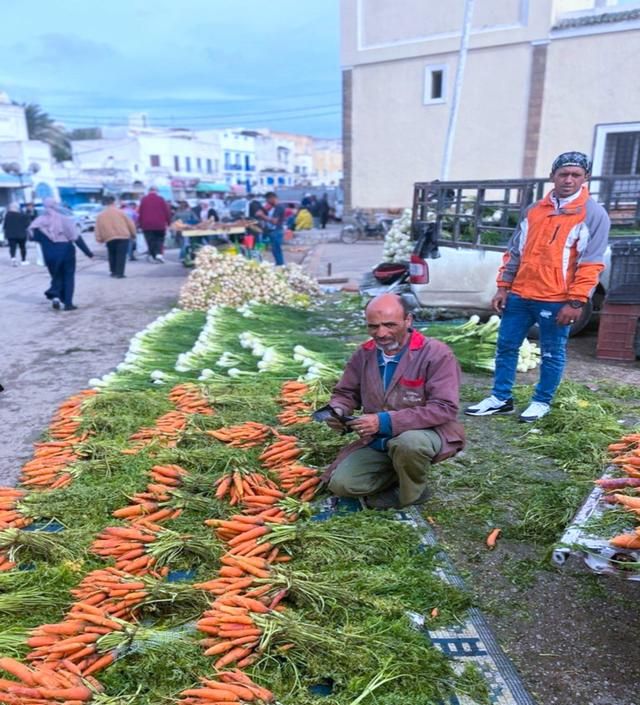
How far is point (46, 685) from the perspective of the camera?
209cm

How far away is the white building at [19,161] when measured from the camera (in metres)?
36.5

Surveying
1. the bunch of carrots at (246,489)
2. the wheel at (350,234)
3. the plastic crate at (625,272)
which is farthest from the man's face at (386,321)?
the wheel at (350,234)

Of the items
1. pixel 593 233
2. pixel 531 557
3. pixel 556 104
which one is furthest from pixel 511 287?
pixel 556 104

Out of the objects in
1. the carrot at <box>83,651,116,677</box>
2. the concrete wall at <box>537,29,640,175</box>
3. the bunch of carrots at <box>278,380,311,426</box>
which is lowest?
the bunch of carrots at <box>278,380,311,426</box>

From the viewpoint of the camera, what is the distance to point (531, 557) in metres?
3.12

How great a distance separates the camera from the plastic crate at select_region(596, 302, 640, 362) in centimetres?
634

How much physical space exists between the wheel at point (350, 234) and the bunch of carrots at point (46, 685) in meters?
21.7

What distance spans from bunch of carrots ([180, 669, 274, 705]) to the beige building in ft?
47.5

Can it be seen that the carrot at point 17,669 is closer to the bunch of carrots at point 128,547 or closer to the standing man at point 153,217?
the bunch of carrots at point 128,547

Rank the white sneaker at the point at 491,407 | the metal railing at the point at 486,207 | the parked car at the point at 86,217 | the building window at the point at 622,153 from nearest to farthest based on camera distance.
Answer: the white sneaker at the point at 491,407
the metal railing at the point at 486,207
the building window at the point at 622,153
the parked car at the point at 86,217

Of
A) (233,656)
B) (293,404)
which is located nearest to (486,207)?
(293,404)

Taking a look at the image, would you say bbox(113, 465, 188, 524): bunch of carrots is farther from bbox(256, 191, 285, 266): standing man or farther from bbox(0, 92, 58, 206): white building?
bbox(0, 92, 58, 206): white building

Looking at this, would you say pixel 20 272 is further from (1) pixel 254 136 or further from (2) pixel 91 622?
(1) pixel 254 136

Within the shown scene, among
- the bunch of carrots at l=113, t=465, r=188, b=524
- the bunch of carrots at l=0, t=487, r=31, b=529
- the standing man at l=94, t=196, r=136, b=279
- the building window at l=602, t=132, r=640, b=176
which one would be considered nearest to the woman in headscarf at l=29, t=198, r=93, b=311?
the standing man at l=94, t=196, r=136, b=279
